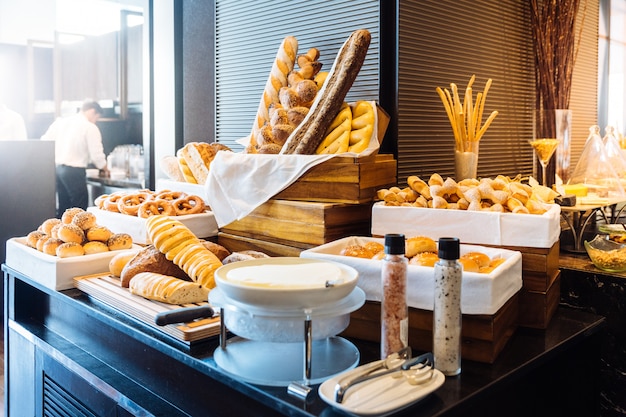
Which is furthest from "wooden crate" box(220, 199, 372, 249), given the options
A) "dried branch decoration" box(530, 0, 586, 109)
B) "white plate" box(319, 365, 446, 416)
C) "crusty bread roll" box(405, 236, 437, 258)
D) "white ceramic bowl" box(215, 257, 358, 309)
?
"dried branch decoration" box(530, 0, 586, 109)

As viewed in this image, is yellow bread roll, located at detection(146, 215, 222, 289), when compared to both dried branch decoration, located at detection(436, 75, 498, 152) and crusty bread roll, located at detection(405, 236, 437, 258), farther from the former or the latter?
dried branch decoration, located at detection(436, 75, 498, 152)

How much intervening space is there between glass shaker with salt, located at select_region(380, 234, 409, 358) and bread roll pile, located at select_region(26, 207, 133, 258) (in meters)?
1.14

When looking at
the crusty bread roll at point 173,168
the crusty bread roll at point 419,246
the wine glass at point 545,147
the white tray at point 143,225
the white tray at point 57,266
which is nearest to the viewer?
the crusty bread roll at point 419,246

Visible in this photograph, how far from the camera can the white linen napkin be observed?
1.82 meters

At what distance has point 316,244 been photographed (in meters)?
1.75

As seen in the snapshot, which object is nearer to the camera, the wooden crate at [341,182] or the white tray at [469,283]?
the white tray at [469,283]

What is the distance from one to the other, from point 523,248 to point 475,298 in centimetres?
35

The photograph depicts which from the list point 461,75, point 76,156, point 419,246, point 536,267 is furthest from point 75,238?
point 76,156

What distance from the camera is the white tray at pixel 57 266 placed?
6.00 ft

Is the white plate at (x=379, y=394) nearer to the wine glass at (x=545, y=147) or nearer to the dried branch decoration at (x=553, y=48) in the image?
the wine glass at (x=545, y=147)

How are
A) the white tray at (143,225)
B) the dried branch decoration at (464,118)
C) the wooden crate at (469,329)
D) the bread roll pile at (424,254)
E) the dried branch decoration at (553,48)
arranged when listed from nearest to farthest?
the wooden crate at (469,329) → the bread roll pile at (424,254) → the dried branch decoration at (464,118) → the white tray at (143,225) → the dried branch decoration at (553,48)

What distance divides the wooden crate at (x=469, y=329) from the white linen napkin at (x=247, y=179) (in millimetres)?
568

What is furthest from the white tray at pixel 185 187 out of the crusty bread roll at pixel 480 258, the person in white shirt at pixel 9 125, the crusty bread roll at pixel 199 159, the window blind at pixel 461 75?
the person in white shirt at pixel 9 125

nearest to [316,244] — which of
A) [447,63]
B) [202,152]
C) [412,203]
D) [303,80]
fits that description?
[412,203]
